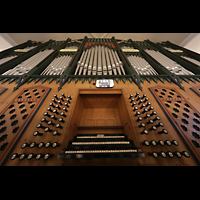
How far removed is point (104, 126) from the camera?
2.79 metres

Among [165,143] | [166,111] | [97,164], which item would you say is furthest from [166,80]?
[97,164]

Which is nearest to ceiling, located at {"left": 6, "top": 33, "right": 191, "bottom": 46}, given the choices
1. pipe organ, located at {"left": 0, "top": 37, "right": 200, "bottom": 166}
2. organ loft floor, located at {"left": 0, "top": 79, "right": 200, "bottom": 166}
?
pipe organ, located at {"left": 0, "top": 37, "right": 200, "bottom": 166}

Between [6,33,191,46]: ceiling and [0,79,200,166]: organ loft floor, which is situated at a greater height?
[6,33,191,46]: ceiling

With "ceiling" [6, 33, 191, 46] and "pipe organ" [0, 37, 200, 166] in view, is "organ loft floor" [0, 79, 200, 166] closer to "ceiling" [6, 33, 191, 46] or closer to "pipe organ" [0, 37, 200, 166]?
"pipe organ" [0, 37, 200, 166]

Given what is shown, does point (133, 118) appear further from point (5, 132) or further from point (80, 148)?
point (5, 132)

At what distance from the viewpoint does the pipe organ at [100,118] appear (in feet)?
4.88

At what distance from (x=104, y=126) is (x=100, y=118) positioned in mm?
496

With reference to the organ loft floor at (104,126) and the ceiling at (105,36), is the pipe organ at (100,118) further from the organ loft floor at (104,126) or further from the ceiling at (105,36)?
the ceiling at (105,36)

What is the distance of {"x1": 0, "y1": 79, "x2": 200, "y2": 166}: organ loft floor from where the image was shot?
4.86ft

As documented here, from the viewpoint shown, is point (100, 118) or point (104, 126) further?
point (100, 118)

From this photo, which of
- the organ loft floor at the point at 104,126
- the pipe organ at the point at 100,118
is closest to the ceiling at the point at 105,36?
the pipe organ at the point at 100,118

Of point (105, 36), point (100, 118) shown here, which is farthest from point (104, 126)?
point (105, 36)

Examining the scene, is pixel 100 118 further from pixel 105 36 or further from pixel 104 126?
pixel 105 36

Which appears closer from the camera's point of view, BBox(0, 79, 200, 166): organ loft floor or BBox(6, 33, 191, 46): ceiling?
BBox(0, 79, 200, 166): organ loft floor
